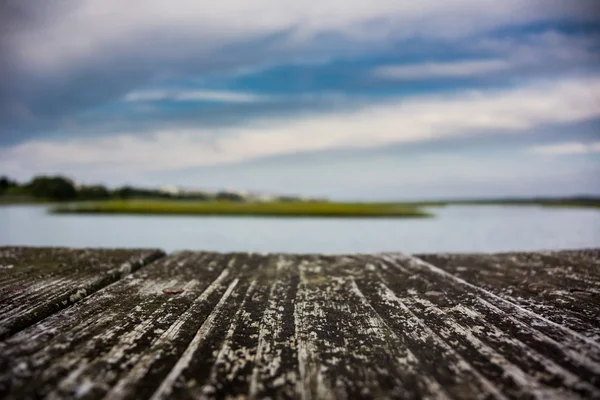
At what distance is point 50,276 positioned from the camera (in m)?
3.65

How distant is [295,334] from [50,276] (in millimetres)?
2797

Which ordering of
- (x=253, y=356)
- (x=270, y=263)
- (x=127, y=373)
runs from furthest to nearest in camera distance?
(x=270, y=263)
(x=253, y=356)
(x=127, y=373)

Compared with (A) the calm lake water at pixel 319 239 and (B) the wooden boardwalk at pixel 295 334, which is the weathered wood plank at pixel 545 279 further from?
(A) the calm lake water at pixel 319 239

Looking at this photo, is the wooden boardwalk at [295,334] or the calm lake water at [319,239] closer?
the wooden boardwalk at [295,334]

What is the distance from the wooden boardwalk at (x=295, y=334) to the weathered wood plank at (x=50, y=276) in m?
0.02

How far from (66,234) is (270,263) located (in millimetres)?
10728

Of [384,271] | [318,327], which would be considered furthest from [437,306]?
[384,271]

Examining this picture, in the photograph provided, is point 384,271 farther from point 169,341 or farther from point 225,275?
point 169,341

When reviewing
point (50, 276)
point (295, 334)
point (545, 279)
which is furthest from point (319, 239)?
point (295, 334)

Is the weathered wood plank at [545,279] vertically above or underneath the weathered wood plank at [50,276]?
above

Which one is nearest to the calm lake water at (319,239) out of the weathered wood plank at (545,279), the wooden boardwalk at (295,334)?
the weathered wood plank at (545,279)

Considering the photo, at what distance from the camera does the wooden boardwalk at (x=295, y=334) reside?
5.46ft

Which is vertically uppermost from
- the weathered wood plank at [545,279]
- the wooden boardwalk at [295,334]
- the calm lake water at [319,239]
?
the weathered wood plank at [545,279]

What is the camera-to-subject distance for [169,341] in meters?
2.13
